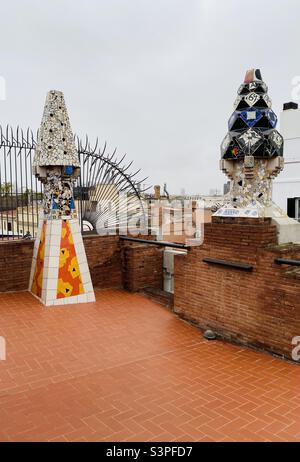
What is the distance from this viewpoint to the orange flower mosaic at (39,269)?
697 cm

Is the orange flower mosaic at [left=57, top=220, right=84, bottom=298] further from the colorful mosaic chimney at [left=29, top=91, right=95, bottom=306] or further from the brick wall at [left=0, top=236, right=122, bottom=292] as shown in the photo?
the brick wall at [left=0, top=236, right=122, bottom=292]

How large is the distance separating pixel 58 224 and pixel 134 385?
4.00 metres

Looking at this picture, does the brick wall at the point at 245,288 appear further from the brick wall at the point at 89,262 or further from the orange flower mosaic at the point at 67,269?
the brick wall at the point at 89,262

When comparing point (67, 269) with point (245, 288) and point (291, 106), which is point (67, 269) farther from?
point (291, 106)

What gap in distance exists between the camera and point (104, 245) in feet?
26.4

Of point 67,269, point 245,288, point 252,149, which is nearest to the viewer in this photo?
point 245,288

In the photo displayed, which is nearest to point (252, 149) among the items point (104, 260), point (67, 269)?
point (67, 269)

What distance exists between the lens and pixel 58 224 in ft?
23.0

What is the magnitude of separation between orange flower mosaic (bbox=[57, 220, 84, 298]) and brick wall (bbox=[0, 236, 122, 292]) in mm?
721

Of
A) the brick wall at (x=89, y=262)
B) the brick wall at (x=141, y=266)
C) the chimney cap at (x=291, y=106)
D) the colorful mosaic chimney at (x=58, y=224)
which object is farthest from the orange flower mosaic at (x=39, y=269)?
the chimney cap at (x=291, y=106)

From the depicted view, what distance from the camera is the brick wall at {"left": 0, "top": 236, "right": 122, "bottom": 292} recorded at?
23.8ft

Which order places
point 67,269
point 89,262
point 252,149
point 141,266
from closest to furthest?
point 252,149 → point 67,269 → point 89,262 → point 141,266

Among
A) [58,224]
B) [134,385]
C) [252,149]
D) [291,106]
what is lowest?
[134,385]

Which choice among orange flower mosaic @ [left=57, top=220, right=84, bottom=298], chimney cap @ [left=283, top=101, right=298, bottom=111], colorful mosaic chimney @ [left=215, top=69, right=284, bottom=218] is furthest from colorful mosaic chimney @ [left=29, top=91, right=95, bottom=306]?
chimney cap @ [left=283, top=101, right=298, bottom=111]
